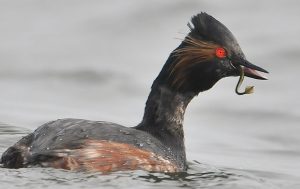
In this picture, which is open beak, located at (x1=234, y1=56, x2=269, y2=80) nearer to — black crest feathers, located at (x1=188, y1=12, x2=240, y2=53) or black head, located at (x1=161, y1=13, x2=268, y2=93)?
black head, located at (x1=161, y1=13, x2=268, y2=93)

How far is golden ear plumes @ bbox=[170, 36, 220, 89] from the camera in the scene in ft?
33.6

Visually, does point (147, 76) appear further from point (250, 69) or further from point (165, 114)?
point (250, 69)

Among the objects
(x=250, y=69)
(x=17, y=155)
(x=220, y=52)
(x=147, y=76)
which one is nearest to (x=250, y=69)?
(x=250, y=69)

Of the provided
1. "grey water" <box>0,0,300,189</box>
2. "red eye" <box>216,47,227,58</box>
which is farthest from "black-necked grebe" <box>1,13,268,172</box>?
"grey water" <box>0,0,300,189</box>

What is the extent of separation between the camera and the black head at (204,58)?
10227 mm

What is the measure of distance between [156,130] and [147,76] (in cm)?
458

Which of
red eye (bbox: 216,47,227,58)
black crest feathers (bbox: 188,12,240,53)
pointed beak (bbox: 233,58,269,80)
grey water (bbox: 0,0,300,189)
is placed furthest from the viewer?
grey water (bbox: 0,0,300,189)

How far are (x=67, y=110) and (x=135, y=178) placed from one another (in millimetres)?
4913

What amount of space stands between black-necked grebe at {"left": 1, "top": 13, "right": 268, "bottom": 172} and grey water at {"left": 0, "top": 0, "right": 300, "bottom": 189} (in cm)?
51

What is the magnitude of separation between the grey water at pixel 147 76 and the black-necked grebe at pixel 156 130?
51 centimetres

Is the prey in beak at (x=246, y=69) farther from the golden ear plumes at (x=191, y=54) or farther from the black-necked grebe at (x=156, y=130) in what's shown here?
the golden ear plumes at (x=191, y=54)

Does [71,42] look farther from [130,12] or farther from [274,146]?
[274,146]

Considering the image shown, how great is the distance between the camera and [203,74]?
409 inches

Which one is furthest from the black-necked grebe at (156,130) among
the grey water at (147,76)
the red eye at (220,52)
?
the grey water at (147,76)
